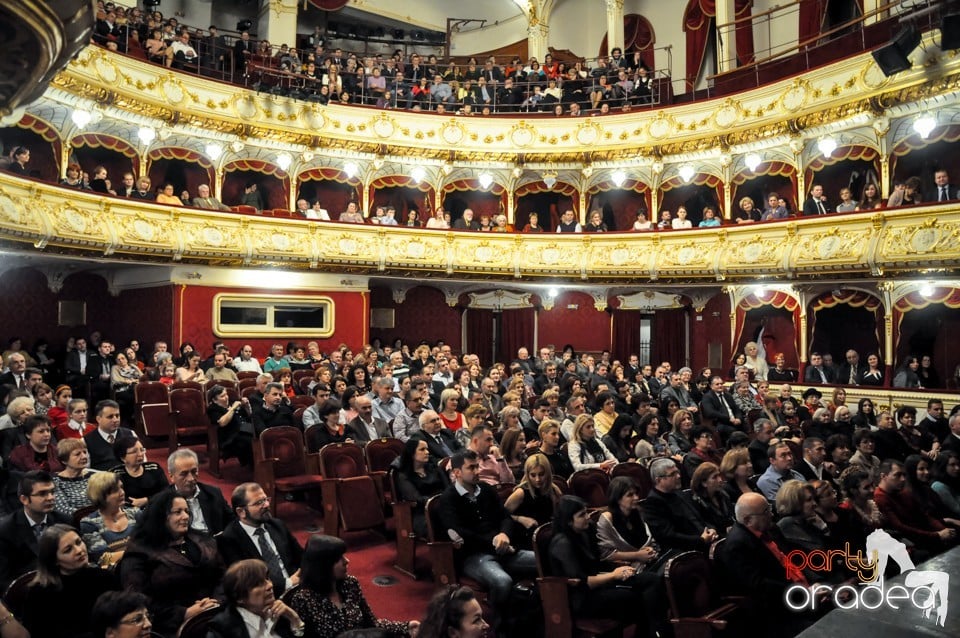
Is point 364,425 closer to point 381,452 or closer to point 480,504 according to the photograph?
point 381,452

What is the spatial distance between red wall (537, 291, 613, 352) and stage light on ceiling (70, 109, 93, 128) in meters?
9.84

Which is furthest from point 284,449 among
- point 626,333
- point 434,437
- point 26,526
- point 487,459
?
point 626,333

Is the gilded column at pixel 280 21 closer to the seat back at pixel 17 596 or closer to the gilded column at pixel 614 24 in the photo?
the gilded column at pixel 614 24

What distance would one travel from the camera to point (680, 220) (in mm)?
13906

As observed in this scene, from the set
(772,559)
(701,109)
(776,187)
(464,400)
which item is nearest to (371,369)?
(464,400)

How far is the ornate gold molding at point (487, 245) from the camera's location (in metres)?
9.78

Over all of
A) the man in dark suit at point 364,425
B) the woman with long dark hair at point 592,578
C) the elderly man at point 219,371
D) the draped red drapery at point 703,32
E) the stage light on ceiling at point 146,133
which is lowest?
the woman with long dark hair at point 592,578

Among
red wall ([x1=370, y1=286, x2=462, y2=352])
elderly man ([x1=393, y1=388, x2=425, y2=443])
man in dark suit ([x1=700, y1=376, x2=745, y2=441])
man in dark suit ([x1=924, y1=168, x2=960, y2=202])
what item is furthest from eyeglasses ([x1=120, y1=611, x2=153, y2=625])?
red wall ([x1=370, y1=286, x2=462, y2=352])

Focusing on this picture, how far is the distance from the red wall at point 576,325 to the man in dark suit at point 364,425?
10157mm

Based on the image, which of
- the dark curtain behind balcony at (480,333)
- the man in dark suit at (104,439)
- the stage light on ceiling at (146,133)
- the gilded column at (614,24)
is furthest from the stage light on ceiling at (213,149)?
the man in dark suit at (104,439)

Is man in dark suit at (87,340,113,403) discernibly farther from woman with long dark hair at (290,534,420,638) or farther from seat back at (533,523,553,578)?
seat back at (533,523,553,578)

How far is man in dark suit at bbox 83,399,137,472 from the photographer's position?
437 centimetres

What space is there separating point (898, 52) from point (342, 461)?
9.46 metres

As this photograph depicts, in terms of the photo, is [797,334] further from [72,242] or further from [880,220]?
[72,242]
